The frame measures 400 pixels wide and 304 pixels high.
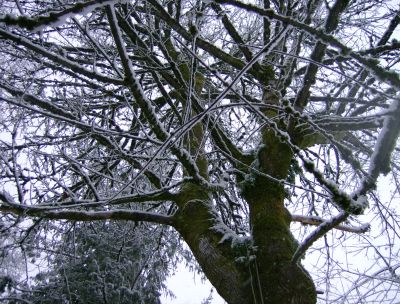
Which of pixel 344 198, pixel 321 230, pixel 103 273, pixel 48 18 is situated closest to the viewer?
pixel 48 18

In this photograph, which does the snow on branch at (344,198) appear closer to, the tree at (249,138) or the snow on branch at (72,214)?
the tree at (249,138)

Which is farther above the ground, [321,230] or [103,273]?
[103,273]

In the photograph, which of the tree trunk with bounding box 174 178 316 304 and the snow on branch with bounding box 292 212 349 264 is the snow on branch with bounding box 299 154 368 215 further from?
the tree trunk with bounding box 174 178 316 304

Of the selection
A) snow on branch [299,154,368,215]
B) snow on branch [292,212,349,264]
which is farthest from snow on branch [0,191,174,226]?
snow on branch [299,154,368,215]

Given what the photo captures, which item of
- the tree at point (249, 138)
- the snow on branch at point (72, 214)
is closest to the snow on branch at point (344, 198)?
the tree at point (249, 138)

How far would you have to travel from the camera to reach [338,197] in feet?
4.51

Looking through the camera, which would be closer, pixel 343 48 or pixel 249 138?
pixel 343 48

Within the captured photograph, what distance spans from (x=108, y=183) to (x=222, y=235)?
251 centimetres

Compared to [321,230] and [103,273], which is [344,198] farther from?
[103,273]

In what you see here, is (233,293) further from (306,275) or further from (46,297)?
(46,297)

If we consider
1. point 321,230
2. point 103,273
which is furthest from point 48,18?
point 103,273

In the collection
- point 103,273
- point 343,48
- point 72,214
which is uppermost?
point 103,273

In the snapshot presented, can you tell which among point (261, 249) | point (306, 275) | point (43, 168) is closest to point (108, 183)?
point (43, 168)

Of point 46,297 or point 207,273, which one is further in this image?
point 46,297
